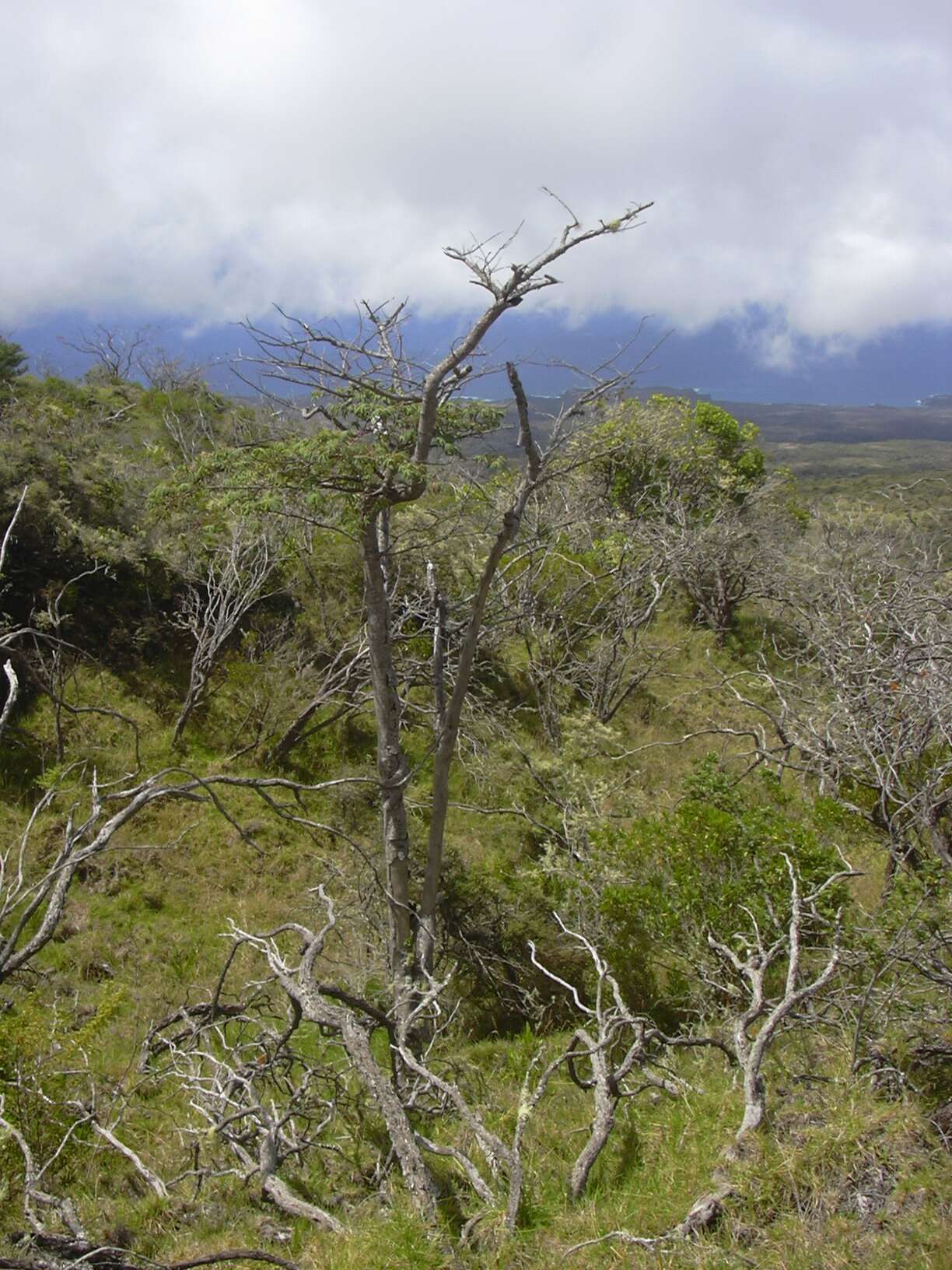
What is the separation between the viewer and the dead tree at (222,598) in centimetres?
1048

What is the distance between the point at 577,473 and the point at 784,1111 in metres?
15.5

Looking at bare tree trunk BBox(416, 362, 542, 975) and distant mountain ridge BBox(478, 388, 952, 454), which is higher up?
distant mountain ridge BBox(478, 388, 952, 454)

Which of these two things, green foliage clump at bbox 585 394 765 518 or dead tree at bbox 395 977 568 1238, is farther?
green foliage clump at bbox 585 394 765 518

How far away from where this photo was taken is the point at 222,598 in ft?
35.4

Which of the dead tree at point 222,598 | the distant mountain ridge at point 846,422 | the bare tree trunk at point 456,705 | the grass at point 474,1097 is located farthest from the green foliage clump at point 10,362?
the distant mountain ridge at point 846,422

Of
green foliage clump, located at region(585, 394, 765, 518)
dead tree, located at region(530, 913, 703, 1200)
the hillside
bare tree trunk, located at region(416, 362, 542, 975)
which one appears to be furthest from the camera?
green foliage clump, located at region(585, 394, 765, 518)

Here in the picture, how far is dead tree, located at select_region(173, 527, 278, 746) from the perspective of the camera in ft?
34.4

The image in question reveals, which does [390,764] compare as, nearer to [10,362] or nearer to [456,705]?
[456,705]

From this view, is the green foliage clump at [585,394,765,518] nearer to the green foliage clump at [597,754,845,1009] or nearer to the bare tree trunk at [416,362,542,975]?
the green foliage clump at [597,754,845,1009]

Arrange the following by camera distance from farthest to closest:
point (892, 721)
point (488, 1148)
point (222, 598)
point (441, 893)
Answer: point (222, 598) < point (441, 893) < point (892, 721) < point (488, 1148)

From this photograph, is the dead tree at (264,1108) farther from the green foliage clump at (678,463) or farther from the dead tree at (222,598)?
the green foliage clump at (678,463)

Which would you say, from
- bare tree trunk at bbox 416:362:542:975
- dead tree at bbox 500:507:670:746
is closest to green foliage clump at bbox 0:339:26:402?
dead tree at bbox 500:507:670:746

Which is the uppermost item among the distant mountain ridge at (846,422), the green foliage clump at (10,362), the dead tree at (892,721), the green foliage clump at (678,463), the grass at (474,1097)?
the distant mountain ridge at (846,422)

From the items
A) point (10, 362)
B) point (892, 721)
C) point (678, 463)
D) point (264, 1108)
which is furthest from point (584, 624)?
point (10, 362)
